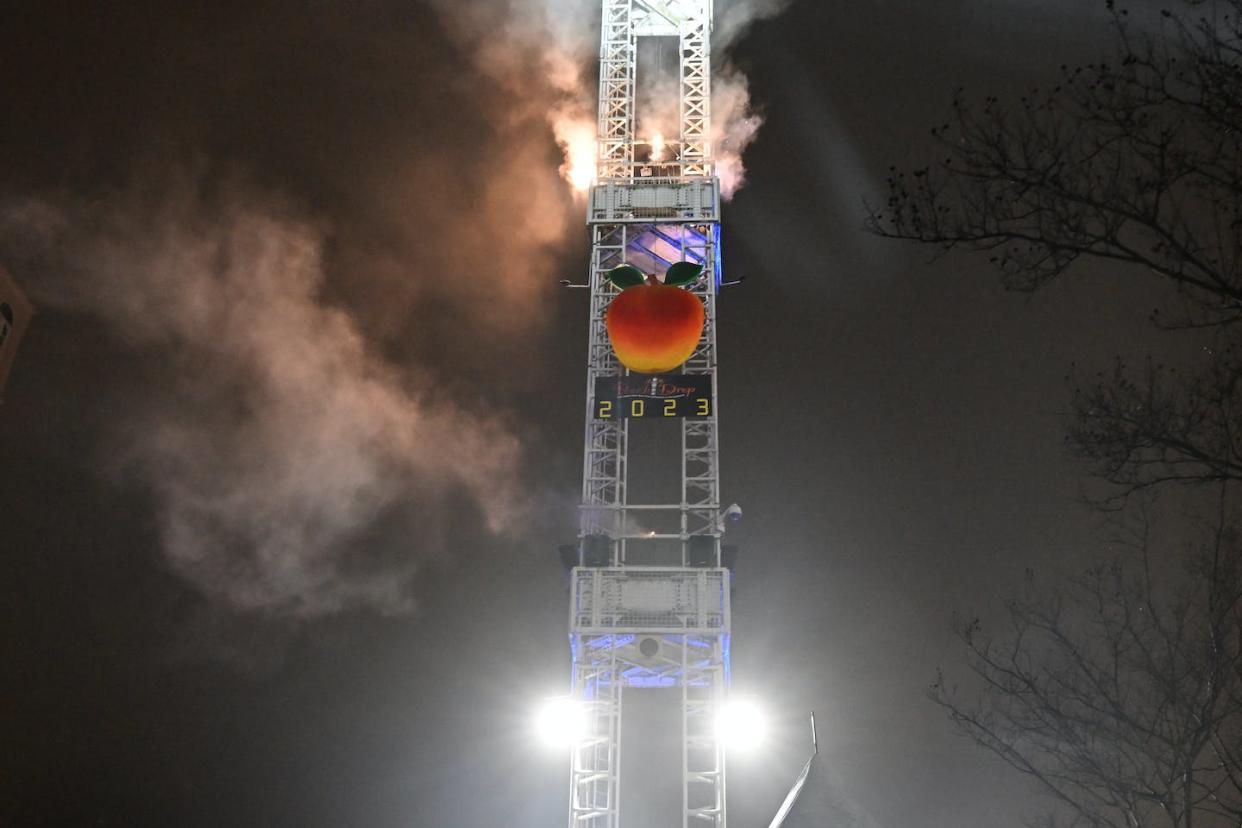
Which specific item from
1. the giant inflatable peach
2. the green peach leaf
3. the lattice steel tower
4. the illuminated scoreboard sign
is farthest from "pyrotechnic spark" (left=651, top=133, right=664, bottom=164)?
the illuminated scoreboard sign

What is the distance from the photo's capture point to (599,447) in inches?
919

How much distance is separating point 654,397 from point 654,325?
7.70 ft

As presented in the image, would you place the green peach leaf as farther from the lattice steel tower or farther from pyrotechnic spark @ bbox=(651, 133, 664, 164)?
pyrotechnic spark @ bbox=(651, 133, 664, 164)

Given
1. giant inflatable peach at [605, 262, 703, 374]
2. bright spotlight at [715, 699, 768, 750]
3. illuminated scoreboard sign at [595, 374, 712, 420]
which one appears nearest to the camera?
bright spotlight at [715, 699, 768, 750]

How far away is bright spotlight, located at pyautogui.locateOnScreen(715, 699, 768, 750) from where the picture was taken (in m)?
20.8

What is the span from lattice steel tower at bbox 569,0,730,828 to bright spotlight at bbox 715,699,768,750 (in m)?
0.23

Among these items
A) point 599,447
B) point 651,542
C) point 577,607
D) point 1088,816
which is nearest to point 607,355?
point 599,447

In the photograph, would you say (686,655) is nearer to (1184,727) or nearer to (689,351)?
(689,351)

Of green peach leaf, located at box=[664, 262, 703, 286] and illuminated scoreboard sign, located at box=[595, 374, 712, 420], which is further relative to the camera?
illuminated scoreboard sign, located at box=[595, 374, 712, 420]

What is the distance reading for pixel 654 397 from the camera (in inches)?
905

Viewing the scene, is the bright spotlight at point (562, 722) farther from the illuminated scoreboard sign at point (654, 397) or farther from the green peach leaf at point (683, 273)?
the green peach leaf at point (683, 273)

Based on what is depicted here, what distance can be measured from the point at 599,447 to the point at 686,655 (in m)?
5.10

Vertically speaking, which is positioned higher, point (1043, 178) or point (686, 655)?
point (686, 655)

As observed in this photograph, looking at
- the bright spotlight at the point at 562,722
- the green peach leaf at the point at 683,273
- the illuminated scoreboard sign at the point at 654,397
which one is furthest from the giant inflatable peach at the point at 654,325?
the bright spotlight at the point at 562,722
